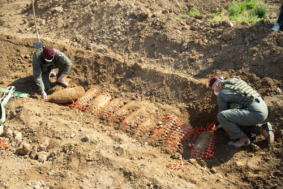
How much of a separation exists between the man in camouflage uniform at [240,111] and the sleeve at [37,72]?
3.42 meters

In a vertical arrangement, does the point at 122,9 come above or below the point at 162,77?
above

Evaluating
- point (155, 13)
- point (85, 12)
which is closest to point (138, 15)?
point (155, 13)

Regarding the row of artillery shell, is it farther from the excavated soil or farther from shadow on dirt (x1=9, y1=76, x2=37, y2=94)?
shadow on dirt (x1=9, y1=76, x2=37, y2=94)

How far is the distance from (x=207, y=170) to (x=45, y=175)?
2.37 meters

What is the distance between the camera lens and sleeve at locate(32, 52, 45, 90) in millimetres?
4715

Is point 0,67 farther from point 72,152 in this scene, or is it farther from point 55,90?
point 72,152

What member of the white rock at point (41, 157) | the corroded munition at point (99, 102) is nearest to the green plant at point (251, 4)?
the corroded munition at point (99, 102)

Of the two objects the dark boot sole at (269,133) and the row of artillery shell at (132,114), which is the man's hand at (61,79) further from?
the dark boot sole at (269,133)

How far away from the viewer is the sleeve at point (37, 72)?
186 inches

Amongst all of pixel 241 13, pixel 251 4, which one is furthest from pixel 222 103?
pixel 251 4

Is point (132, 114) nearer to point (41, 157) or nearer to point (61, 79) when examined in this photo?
point (41, 157)

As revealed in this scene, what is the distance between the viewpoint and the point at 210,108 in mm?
4520

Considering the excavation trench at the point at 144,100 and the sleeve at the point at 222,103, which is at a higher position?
the sleeve at the point at 222,103

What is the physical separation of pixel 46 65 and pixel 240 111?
149 inches
